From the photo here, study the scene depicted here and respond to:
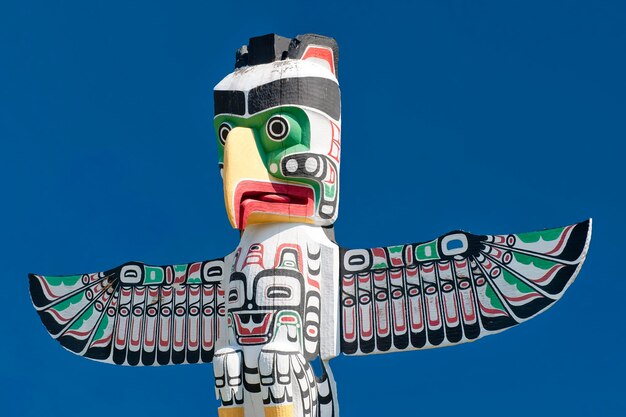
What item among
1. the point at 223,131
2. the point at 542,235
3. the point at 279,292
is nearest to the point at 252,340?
the point at 279,292

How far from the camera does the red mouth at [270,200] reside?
398 inches

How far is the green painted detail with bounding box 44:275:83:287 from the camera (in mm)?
11750

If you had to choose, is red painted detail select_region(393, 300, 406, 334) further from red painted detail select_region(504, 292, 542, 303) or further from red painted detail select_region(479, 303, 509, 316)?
red painted detail select_region(504, 292, 542, 303)

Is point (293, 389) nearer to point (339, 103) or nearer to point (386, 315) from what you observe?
point (386, 315)

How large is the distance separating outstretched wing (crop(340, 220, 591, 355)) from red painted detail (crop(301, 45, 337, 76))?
5.63 feet

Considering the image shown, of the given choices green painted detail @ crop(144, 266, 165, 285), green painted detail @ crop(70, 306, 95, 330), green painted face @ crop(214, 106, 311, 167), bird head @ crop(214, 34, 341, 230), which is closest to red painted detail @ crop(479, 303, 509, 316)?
bird head @ crop(214, 34, 341, 230)

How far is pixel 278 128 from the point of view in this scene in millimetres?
10336

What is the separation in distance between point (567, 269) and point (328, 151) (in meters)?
2.22

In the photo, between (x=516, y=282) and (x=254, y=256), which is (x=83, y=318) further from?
(x=516, y=282)

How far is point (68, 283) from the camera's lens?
463 inches

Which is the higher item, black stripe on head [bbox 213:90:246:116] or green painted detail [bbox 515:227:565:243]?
black stripe on head [bbox 213:90:246:116]

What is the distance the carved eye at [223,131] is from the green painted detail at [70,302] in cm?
219

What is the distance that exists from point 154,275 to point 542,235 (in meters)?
3.63

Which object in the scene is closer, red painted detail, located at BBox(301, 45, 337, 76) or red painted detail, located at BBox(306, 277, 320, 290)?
red painted detail, located at BBox(306, 277, 320, 290)
